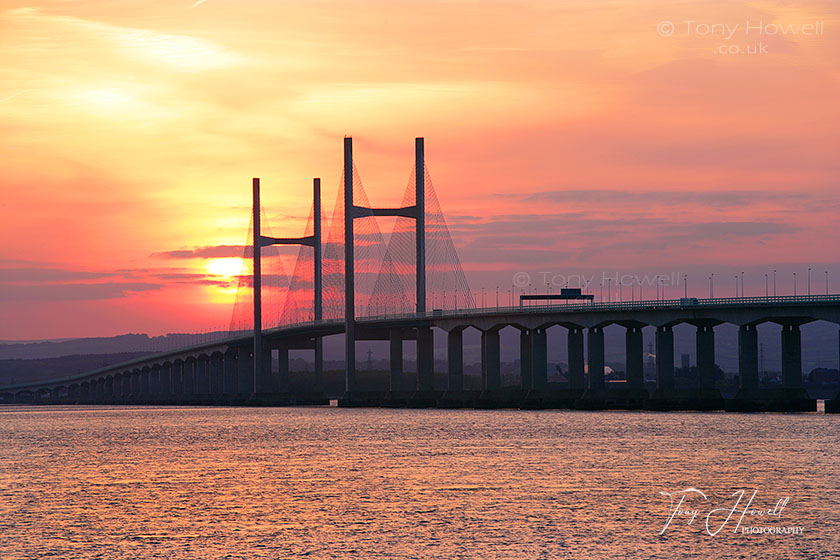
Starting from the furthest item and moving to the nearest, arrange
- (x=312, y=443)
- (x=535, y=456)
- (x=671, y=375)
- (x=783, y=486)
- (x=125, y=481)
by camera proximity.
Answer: (x=671, y=375) → (x=312, y=443) → (x=535, y=456) → (x=125, y=481) → (x=783, y=486)

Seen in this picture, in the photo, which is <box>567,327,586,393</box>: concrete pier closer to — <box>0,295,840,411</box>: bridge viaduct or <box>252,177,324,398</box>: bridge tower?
<box>0,295,840,411</box>: bridge viaduct

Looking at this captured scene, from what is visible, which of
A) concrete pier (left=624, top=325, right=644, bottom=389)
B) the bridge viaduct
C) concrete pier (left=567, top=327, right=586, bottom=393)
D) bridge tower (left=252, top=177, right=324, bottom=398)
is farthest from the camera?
bridge tower (left=252, top=177, right=324, bottom=398)

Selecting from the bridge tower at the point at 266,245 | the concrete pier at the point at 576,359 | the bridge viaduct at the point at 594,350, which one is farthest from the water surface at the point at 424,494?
the bridge tower at the point at 266,245

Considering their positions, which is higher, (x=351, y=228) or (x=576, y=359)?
(x=351, y=228)

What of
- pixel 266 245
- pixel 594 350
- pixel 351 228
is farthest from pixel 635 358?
pixel 266 245

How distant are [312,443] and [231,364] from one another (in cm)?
10405

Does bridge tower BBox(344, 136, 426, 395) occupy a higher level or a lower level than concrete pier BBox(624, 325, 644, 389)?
higher

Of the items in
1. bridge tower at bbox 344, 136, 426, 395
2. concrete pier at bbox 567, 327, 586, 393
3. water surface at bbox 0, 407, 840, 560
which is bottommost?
water surface at bbox 0, 407, 840, 560

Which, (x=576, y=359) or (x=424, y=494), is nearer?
(x=424, y=494)

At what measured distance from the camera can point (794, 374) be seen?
295ft

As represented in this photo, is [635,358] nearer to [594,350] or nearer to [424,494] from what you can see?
[594,350]

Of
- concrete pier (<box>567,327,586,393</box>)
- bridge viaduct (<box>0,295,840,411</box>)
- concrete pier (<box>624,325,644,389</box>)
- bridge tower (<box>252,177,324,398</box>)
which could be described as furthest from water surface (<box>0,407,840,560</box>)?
bridge tower (<box>252,177,324,398</box>)

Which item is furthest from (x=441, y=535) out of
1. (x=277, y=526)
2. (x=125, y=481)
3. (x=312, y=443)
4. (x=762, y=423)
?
(x=762, y=423)

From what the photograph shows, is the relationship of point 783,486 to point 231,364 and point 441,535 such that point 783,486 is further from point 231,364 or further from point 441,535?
point 231,364
